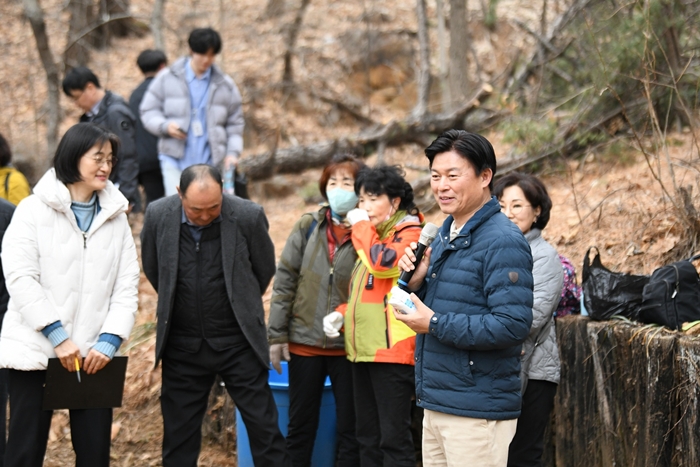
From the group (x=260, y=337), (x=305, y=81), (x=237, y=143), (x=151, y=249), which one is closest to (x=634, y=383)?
(x=260, y=337)

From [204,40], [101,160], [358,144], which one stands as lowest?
[101,160]

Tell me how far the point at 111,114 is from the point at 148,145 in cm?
88

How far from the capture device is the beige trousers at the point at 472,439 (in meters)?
3.23

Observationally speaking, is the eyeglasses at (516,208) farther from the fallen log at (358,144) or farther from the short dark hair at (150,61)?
the fallen log at (358,144)

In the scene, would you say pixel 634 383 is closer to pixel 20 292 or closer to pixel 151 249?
pixel 151 249

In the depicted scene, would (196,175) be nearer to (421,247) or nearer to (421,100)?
(421,247)

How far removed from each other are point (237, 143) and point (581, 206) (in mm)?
3245

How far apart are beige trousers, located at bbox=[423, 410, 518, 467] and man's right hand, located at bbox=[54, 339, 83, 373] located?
1.93 m

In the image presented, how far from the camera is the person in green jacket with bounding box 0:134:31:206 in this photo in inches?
219

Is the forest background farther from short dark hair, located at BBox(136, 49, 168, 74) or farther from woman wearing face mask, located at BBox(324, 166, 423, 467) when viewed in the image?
woman wearing face mask, located at BBox(324, 166, 423, 467)

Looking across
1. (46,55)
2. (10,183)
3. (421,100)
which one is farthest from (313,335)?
(421,100)

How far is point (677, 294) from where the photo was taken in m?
4.15

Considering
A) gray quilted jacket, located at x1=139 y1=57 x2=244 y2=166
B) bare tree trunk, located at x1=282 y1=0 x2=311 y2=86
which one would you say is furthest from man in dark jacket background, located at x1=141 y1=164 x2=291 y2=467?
bare tree trunk, located at x1=282 y1=0 x2=311 y2=86

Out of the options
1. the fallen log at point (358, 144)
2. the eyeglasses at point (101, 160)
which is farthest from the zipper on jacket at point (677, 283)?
the fallen log at point (358, 144)
